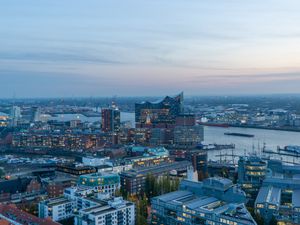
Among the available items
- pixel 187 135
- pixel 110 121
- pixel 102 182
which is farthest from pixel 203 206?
pixel 110 121

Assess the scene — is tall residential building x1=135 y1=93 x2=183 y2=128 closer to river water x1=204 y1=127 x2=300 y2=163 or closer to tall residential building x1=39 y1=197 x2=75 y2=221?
river water x1=204 y1=127 x2=300 y2=163

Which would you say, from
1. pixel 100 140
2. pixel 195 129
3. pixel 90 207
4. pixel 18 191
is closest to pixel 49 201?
pixel 90 207

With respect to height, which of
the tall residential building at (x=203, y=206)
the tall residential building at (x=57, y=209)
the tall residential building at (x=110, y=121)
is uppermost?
the tall residential building at (x=110, y=121)

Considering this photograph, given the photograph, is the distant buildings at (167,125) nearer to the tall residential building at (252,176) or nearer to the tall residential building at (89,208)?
the tall residential building at (252,176)

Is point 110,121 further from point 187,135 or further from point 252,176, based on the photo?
point 252,176

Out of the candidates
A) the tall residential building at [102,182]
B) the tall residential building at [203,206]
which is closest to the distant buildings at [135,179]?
the tall residential building at [102,182]

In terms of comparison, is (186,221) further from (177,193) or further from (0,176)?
(0,176)
